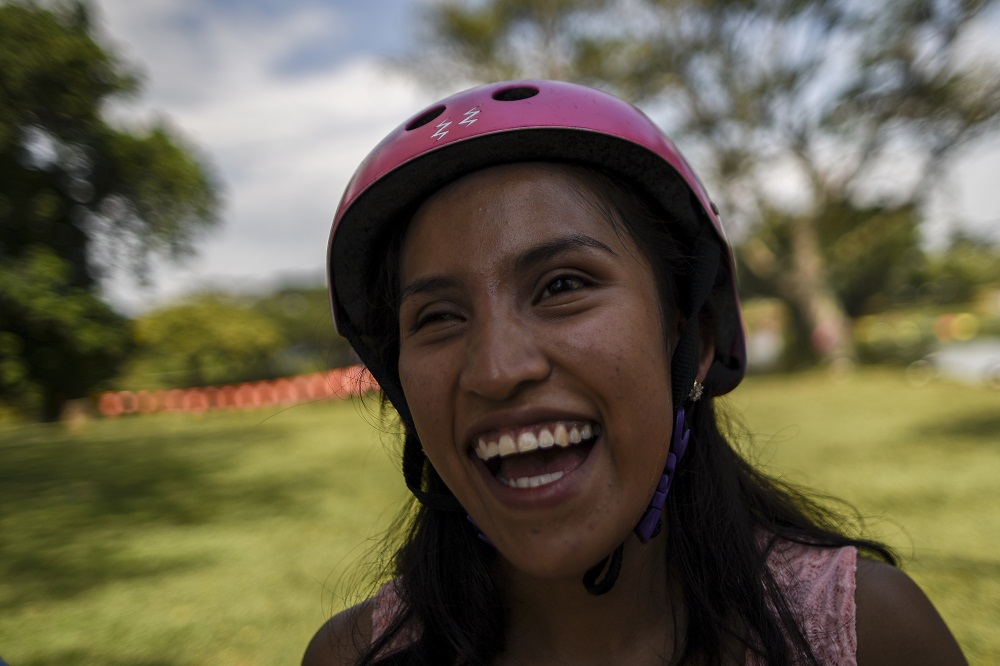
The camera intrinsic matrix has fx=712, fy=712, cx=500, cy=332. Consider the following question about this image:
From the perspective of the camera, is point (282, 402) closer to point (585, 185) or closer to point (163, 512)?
point (163, 512)

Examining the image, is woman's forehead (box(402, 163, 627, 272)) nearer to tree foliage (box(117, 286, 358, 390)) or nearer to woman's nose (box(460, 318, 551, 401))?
woman's nose (box(460, 318, 551, 401))

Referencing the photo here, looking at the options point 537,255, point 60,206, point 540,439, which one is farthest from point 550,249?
point 60,206

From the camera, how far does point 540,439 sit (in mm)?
1409

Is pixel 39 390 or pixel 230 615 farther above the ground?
pixel 39 390

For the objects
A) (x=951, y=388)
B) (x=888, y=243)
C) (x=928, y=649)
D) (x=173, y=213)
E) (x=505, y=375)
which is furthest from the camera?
(x=888, y=243)

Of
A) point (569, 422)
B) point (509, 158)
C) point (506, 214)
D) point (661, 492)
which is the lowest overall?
point (661, 492)

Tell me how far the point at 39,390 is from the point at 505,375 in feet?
13.3

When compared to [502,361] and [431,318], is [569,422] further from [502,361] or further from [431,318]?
[431,318]

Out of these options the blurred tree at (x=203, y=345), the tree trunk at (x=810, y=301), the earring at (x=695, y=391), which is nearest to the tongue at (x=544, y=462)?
the earring at (x=695, y=391)

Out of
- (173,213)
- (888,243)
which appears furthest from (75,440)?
(888,243)

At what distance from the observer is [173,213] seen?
207 inches

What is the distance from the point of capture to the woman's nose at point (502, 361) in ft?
4.56

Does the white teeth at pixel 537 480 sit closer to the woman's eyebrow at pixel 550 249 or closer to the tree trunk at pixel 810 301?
the woman's eyebrow at pixel 550 249

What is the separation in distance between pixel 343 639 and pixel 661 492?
93 cm
